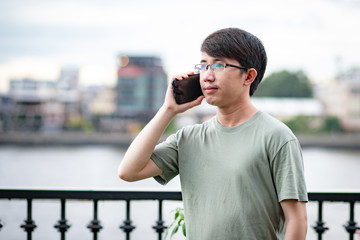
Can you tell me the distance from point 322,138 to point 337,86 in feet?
27.9

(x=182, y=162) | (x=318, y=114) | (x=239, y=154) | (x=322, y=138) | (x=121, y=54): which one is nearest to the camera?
(x=239, y=154)

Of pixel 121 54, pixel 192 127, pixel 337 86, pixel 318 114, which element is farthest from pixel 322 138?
pixel 192 127

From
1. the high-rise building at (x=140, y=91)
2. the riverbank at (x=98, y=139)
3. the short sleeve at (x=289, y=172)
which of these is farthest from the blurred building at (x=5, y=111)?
the short sleeve at (x=289, y=172)

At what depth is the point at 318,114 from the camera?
→ 48.8 meters

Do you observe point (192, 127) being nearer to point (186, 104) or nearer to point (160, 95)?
point (186, 104)

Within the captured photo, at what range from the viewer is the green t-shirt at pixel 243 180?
3.26 ft

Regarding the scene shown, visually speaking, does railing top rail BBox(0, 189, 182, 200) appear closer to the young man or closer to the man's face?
the young man

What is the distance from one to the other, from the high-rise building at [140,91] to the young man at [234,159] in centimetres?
4739

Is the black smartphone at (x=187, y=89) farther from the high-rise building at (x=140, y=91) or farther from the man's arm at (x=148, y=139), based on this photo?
the high-rise building at (x=140, y=91)

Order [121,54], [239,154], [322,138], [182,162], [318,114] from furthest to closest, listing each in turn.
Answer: [121,54] < [318,114] < [322,138] < [182,162] < [239,154]

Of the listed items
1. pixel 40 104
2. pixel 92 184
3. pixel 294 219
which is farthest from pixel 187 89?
pixel 40 104

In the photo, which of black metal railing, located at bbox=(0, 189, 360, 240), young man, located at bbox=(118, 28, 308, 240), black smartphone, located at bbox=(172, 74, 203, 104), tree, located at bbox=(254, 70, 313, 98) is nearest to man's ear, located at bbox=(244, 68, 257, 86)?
young man, located at bbox=(118, 28, 308, 240)

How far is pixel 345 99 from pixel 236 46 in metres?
50.5

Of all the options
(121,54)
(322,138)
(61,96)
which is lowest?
(322,138)
